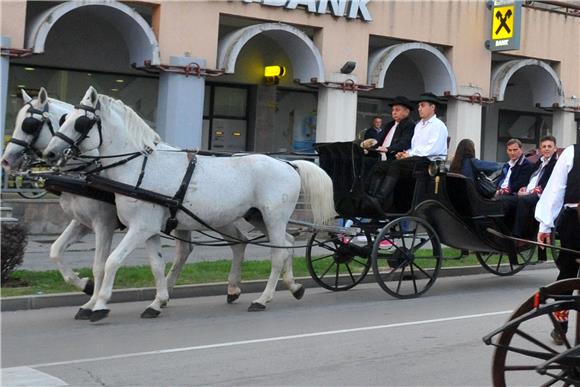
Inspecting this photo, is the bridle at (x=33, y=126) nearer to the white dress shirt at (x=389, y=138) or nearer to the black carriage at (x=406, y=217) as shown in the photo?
the black carriage at (x=406, y=217)

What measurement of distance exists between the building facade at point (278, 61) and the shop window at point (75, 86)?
3 cm

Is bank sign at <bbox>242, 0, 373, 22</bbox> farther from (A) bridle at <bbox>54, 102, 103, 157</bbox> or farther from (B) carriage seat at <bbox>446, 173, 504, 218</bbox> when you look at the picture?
(A) bridle at <bbox>54, 102, 103, 157</bbox>

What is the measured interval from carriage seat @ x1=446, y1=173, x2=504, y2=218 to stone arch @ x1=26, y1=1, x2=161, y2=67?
8.01 metres

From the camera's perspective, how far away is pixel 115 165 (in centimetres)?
923

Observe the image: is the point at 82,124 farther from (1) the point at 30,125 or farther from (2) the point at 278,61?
(2) the point at 278,61

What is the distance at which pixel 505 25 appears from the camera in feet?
73.5

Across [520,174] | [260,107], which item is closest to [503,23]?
[260,107]

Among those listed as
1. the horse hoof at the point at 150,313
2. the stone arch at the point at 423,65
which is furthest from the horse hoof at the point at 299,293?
the stone arch at the point at 423,65

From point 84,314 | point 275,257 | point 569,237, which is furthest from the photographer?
point 275,257

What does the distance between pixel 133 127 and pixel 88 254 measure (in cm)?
514

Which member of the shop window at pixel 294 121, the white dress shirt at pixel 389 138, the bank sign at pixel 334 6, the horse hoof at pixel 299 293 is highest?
the bank sign at pixel 334 6

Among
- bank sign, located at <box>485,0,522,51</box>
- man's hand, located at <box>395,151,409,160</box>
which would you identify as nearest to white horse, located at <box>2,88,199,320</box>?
man's hand, located at <box>395,151,409,160</box>

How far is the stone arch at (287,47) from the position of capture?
18.5 meters

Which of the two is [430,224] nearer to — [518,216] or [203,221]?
[518,216]
